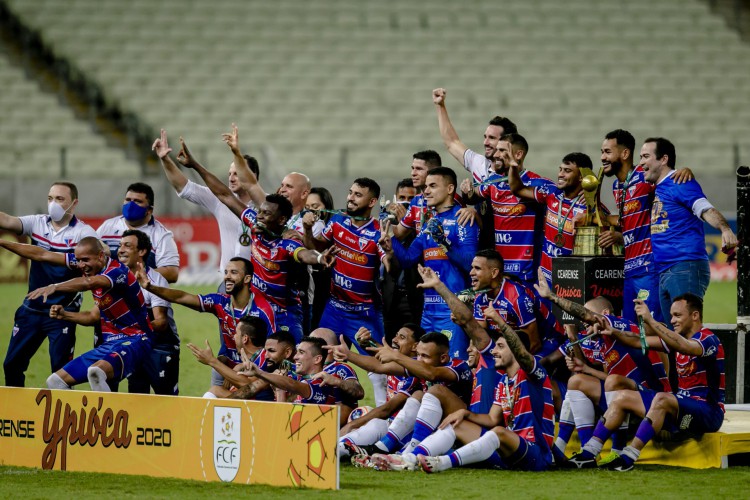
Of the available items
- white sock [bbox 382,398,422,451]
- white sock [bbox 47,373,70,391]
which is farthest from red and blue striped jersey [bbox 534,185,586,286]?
white sock [bbox 47,373,70,391]

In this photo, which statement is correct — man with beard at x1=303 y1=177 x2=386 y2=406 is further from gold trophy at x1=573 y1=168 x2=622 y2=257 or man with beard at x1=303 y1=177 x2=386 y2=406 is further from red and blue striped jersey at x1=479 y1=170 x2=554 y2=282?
gold trophy at x1=573 y1=168 x2=622 y2=257

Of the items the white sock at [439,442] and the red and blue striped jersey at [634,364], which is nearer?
the white sock at [439,442]

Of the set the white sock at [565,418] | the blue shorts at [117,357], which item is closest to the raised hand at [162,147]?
the blue shorts at [117,357]

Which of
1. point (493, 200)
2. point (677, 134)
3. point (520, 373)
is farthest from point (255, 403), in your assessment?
point (677, 134)

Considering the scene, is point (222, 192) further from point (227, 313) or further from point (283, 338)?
Answer: point (283, 338)

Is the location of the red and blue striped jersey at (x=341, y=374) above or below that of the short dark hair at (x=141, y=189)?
below

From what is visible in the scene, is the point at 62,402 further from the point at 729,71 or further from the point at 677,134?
the point at 729,71

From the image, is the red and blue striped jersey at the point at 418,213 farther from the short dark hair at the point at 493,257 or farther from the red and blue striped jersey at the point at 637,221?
the red and blue striped jersey at the point at 637,221

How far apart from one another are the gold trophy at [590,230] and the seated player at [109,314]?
338 cm

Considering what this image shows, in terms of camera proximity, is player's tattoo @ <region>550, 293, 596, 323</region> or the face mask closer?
player's tattoo @ <region>550, 293, 596, 323</region>

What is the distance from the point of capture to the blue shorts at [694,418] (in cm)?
795

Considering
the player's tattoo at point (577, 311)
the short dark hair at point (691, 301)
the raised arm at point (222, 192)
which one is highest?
the raised arm at point (222, 192)

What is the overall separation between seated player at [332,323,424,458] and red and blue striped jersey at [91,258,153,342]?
1.83 metres

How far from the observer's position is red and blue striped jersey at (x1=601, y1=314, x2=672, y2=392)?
27.4ft
